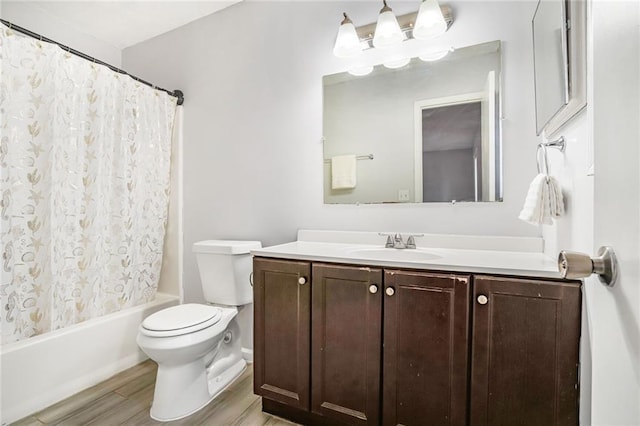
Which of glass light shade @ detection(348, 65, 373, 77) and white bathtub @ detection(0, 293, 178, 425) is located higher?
glass light shade @ detection(348, 65, 373, 77)

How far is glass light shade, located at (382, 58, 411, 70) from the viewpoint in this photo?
1.68m

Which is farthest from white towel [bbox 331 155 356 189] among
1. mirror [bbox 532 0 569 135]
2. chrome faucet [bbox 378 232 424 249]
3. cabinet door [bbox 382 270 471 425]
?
mirror [bbox 532 0 569 135]

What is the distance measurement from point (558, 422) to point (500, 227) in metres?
0.81

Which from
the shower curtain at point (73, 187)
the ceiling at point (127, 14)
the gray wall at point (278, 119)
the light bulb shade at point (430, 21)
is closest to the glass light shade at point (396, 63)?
the light bulb shade at point (430, 21)

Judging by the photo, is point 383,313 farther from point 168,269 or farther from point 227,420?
point 168,269

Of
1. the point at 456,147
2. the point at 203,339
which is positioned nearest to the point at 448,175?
the point at 456,147

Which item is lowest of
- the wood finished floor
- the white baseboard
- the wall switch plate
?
the wood finished floor

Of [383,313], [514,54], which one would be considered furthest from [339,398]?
[514,54]

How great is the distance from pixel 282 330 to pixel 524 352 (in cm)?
98

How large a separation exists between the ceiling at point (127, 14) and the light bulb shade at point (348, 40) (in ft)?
3.20

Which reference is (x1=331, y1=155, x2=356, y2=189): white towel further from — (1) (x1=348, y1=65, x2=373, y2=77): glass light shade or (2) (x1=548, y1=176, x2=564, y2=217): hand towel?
(2) (x1=548, y1=176, x2=564, y2=217): hand towel

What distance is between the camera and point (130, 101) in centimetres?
209

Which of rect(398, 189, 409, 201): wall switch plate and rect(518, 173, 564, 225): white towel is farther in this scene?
rect(398, 189, 409, 201): wall switch plate

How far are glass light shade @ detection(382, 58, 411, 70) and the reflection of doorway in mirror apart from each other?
235 mm
